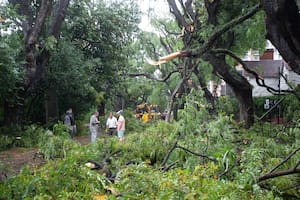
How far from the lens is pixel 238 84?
12430 mm

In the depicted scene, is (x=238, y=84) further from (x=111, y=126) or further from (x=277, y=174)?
(x=277, y=174)

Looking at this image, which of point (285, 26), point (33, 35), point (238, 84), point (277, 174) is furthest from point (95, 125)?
point (277, 174)

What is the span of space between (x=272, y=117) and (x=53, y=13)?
1036cm

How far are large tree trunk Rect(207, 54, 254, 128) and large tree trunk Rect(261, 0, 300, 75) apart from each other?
225 inches

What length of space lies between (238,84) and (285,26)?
277 inches

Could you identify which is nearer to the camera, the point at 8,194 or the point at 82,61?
the point at 8,194

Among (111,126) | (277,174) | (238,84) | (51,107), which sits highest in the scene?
(238,84)

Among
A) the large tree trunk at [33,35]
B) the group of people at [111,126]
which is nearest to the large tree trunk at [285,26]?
the group of people at [111,126]

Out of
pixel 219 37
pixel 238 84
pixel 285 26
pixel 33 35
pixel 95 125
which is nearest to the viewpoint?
pixel 285 26

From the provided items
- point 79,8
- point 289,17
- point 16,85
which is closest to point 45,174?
point 289,17

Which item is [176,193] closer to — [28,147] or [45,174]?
[45,174]

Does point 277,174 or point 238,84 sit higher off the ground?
point 238,84

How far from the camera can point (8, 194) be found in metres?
4.43

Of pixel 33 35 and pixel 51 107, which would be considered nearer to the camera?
pixel 33 35
